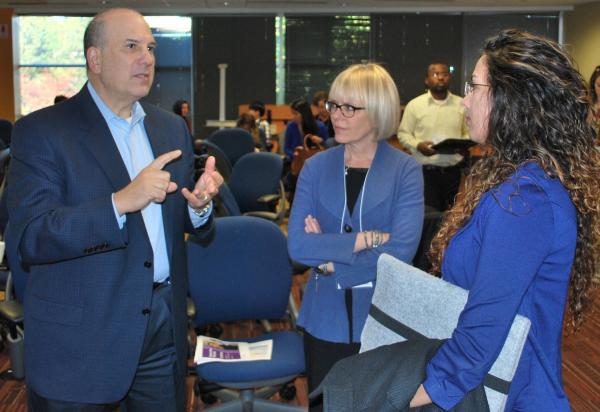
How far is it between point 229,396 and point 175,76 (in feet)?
43.1

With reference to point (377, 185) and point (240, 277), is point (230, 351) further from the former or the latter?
point (377, 185)

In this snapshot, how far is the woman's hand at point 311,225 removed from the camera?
233 centimetres

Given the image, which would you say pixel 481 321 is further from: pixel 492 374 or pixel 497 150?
pixel 497 150

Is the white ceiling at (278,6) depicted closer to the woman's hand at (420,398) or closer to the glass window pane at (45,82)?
the glass window pane at (45,82)

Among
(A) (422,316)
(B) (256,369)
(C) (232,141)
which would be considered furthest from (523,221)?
(C) (232,141)

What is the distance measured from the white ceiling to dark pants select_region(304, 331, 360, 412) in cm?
1290

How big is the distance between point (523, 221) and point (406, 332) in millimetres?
352

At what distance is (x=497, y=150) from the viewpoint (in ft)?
4.55

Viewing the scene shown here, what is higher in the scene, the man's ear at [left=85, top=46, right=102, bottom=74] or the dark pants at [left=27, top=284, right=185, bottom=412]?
the man's ear at [left=85, top=46, right=102, bottom=74]

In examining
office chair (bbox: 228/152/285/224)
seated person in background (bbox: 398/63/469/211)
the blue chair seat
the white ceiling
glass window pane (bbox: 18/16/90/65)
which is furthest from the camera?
glass window pane (bbox: 18/16/90/65)

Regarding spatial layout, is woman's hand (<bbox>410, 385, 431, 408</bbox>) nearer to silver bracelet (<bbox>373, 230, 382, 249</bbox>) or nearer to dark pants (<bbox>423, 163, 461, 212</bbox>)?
silver bracelet (<bbox>373, 230, 382, 249</bbox>)

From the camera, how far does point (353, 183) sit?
7.77 ft

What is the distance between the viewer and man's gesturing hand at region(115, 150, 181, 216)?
171 cm

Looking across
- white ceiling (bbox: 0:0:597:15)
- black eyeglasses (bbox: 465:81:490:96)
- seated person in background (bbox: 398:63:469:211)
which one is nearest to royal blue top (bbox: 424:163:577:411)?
black eyeglasses (bbox: 465:81:490:96)
